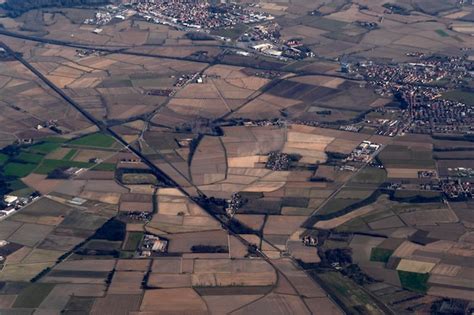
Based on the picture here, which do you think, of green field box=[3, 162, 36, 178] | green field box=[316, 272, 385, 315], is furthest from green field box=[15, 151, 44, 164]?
green field box=[316, 272, 385, 315]

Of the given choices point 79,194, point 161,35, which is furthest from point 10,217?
point 161,35

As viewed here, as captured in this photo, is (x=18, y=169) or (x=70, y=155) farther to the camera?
(x=70, y=155)

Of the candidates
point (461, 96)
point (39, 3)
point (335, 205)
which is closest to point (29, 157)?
point (335, 205)

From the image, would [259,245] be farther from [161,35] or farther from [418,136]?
[161,35]

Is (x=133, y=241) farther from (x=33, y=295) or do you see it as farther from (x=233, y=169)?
(x=233, y=169)

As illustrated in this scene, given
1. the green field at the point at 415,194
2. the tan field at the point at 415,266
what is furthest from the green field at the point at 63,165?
the tan field at the point at 415,266

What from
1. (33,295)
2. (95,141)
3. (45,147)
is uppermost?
(95,141)
